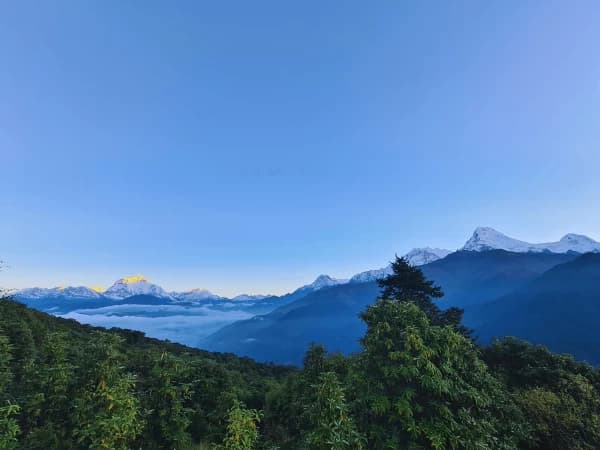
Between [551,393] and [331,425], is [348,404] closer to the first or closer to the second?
[331,425]

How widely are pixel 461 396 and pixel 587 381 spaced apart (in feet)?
24.9

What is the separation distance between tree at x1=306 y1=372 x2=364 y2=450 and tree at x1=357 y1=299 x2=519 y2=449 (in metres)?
1.51

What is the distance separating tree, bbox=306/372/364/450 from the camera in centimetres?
560

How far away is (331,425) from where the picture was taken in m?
5.98

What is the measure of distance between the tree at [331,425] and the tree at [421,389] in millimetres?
1507

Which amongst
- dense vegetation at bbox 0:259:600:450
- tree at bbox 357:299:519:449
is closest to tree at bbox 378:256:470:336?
dense vegetation at bbox 0:259:600:450

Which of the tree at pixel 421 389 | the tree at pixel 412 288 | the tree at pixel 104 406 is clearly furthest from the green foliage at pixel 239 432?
the tree at pixel 412 288

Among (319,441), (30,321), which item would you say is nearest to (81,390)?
(319,441)

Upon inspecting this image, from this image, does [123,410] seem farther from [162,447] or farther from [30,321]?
[30,321]

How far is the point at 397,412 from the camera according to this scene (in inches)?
293

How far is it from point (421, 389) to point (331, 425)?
126 inches

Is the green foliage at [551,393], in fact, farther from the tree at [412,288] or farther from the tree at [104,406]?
the tree at [412,288]

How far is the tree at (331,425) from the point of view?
560cm

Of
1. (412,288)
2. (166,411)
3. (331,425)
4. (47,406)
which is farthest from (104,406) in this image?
(412,288)
